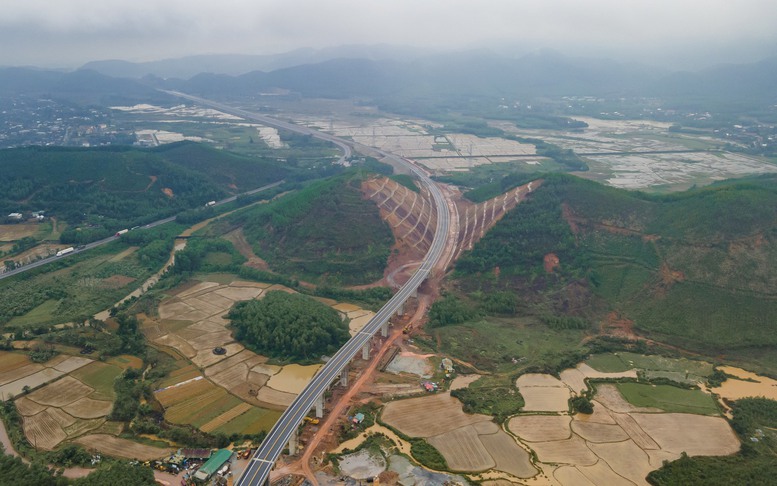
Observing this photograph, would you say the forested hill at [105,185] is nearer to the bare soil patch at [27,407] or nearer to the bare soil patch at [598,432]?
the bare soil patch at [27,407]

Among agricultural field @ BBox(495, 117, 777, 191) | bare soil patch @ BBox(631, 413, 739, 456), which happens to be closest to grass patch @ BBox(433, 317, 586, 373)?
bare soil patch @ BBox(631, 413, 739, 456)

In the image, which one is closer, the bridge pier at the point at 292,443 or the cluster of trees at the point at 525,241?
the bridge pier at the point at 292,443

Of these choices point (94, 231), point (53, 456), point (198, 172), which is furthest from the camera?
point (198, 172)

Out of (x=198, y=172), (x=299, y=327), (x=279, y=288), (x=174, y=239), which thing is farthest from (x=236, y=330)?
(x=198, y=172)

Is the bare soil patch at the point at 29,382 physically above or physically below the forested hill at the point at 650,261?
below

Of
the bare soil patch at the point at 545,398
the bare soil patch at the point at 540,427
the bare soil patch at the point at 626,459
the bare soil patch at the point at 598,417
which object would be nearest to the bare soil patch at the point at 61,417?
the bare soil patch at the point at 540,427

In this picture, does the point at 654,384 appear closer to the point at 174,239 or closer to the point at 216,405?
the point at 216,405
